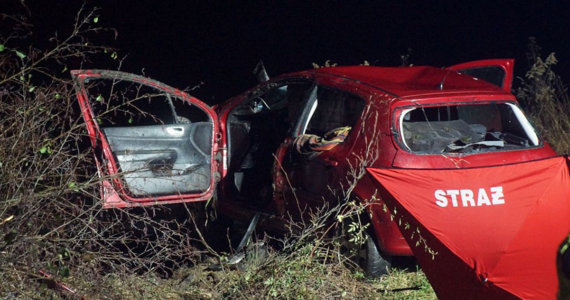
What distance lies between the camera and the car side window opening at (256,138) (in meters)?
7.06

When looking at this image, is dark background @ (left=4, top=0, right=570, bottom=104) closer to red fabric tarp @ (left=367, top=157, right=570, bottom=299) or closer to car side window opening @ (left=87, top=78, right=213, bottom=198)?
car side window opening @ (left=87, top=78, right=213, bottom=198)

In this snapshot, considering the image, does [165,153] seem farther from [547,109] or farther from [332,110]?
[547,109]

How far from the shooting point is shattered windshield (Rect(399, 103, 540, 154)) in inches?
213

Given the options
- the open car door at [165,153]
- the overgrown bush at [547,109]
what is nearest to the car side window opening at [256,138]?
the open car door at [165,153]

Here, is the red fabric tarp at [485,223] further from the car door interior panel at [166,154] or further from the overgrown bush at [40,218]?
the car door interior panel at [166,154]

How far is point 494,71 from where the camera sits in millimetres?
6723

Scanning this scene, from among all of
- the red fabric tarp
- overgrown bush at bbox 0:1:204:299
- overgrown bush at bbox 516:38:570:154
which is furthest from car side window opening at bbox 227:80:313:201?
overgrown bush at bbox 516:38:570:154

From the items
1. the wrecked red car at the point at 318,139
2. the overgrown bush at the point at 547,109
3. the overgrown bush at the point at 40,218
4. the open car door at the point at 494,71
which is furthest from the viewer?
the overgrown bush at the point at 547,109

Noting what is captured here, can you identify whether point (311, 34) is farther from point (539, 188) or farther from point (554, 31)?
point (539, 188)

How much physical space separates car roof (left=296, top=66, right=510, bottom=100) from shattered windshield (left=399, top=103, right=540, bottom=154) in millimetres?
131

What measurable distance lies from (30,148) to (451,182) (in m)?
2.62

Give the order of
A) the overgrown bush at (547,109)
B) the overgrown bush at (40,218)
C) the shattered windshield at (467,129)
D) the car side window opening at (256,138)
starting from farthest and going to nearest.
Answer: the overgrown bush at (547,109), the car side window opening at (256,138), the shattered windshield at (467,129), the overgrown bush at (40,218)

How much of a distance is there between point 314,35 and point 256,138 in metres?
5.68

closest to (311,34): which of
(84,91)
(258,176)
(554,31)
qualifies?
(554,31)
